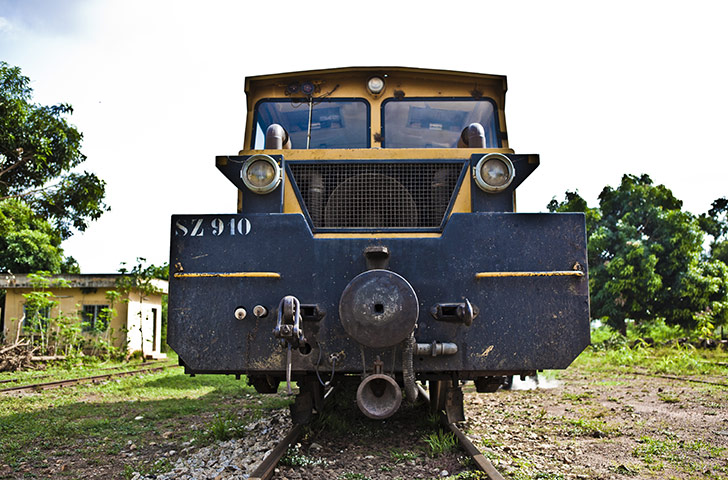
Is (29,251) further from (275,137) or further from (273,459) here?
(273,459)

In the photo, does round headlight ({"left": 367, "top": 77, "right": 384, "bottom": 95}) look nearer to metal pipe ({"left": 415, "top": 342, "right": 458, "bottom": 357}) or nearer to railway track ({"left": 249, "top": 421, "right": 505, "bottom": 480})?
metal pipe ({"left": 415, "top": 342, "right": 458, "bottom": 357})

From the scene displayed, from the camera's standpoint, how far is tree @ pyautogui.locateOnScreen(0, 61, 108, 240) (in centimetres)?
1348

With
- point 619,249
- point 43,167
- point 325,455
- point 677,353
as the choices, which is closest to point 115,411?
point 325,455

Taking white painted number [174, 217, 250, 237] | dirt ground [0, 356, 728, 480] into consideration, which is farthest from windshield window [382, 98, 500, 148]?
dirt ground [0, 356, 728, 480]

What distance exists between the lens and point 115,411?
6586 millimetres

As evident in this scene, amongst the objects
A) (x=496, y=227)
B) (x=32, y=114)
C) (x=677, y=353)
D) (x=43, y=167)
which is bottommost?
(x=677, y=353)

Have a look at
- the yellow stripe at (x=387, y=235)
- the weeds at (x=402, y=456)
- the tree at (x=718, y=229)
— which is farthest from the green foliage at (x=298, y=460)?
the tree at (x=718, y=229)

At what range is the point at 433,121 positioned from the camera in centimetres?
480

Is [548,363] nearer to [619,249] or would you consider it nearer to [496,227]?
[496,227]

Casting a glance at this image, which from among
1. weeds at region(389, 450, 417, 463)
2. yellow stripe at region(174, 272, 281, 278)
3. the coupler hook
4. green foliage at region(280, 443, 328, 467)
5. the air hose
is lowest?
weeds at region(389, 450, 417, 463)

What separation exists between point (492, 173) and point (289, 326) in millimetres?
1813

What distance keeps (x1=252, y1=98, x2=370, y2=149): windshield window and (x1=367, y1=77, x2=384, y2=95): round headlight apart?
12 cm

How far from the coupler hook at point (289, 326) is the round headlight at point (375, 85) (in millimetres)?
2176

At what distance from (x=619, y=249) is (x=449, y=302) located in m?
19.1
